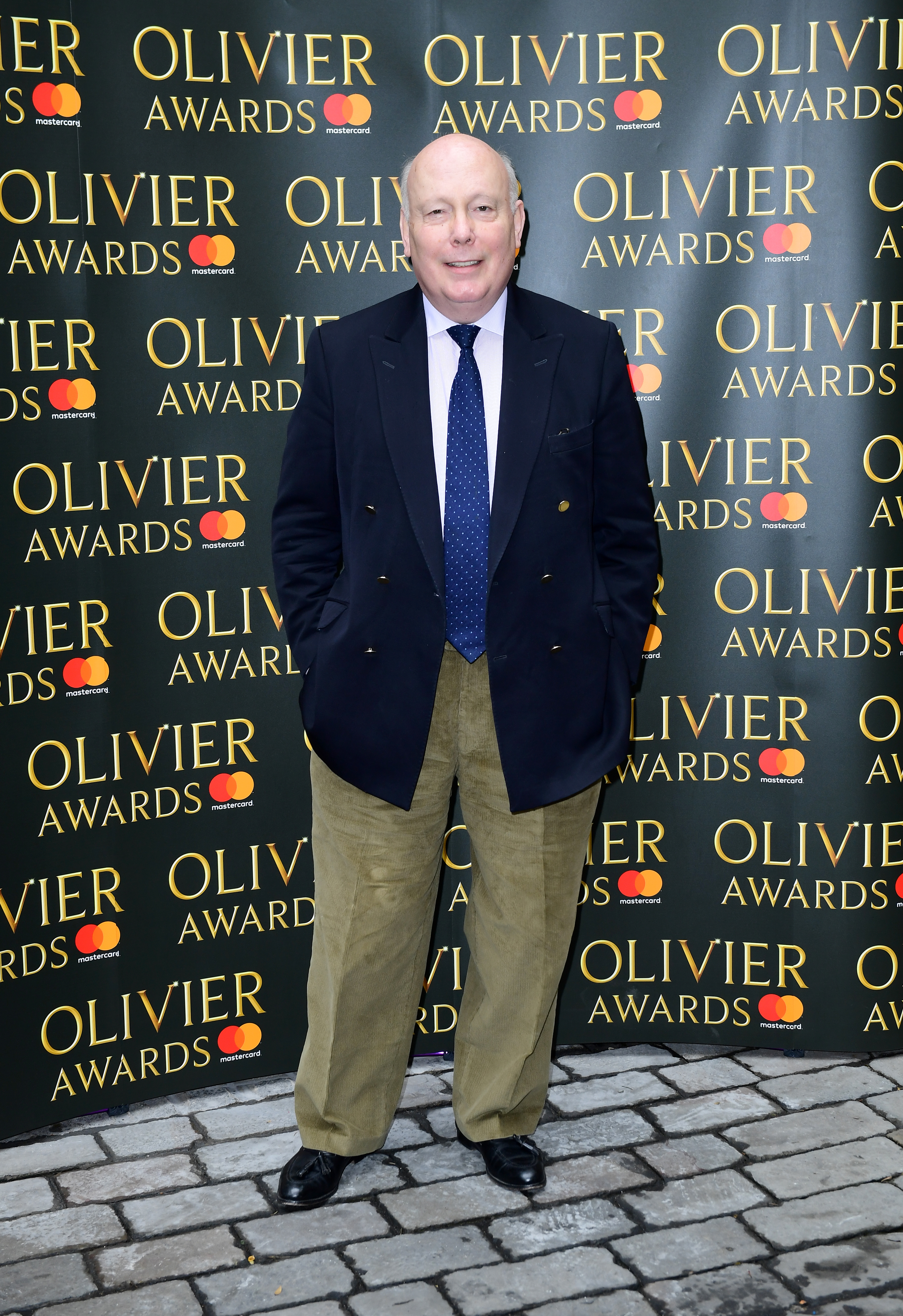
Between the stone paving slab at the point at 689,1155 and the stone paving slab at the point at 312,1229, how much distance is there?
708 millimetres

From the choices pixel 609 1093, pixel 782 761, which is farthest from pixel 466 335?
pixel 609 1093

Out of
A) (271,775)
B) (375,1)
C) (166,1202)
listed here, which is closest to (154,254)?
(375,1)

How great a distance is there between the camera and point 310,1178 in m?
3.35

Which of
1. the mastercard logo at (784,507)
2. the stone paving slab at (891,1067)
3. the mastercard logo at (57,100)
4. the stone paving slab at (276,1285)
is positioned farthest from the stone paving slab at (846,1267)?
the mastercard logo at (57,100)

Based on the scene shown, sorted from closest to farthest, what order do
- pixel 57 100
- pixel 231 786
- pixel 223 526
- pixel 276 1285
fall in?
pixel 276 1285, pixel 57 100, pixel 223 526, pixel 231 786

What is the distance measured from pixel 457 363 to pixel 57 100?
1.20 metres

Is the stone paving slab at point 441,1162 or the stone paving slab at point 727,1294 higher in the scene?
the stone paving slab at point 441,1162

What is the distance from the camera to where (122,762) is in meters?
3.76

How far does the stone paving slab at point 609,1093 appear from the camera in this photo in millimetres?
3848

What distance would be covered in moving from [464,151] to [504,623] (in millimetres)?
1021

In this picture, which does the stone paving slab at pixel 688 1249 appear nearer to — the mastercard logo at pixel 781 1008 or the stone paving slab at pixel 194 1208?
the stone paving slab at pixel 194 1208

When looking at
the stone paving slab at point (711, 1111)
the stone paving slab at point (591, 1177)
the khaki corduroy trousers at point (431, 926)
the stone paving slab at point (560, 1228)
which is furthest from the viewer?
the stone paving slab at point (711, 1111)

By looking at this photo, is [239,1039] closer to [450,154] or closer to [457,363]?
[457,363]

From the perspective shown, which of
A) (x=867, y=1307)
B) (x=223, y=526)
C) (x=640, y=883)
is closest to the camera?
(x=867, y=1307)
